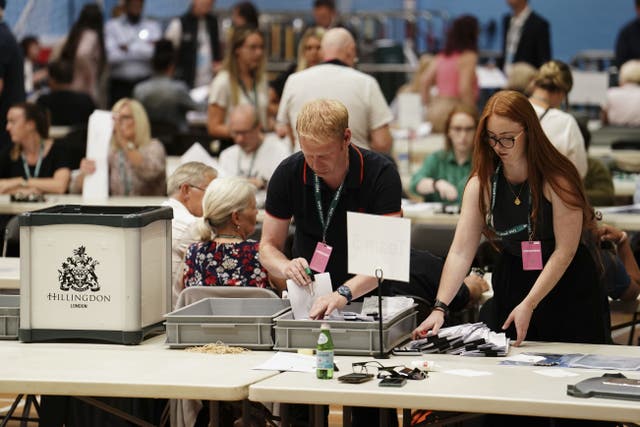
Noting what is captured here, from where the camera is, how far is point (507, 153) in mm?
4051

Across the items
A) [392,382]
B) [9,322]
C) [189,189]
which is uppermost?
[189,189]

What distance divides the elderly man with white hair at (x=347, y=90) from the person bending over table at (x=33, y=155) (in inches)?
70.0

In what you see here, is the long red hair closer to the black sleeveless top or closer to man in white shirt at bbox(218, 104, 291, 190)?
the black sleeveless top

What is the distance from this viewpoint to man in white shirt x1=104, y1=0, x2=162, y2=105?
1255cm

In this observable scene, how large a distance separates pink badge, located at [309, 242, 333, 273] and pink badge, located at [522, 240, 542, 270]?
67 cm

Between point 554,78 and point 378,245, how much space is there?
10.3ft

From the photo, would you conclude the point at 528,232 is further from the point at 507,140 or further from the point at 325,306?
the point at 325,306

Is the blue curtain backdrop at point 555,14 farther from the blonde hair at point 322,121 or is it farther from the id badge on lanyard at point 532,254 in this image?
the id badge on lanyard at point 532,254

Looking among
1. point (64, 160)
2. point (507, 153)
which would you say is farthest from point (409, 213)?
point (507, 153)

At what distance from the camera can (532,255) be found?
4137 mm

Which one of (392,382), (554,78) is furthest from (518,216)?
(554,78)

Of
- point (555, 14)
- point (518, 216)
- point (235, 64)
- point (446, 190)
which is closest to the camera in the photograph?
point (518, 216)

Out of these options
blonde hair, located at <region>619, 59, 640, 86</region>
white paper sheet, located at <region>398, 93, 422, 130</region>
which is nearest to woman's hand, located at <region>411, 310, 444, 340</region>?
white paper sheet, located at <region>398, 93, 422, 130</region>

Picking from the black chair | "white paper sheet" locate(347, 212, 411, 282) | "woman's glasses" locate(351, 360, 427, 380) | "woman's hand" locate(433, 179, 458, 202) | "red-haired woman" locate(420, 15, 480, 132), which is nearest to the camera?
"woman's glasses" locate(351, 360, 427, 380)
